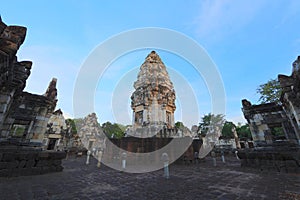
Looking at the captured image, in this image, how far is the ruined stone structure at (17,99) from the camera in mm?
3482

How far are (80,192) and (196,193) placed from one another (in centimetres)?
346

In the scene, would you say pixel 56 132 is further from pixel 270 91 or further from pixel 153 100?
pixel 270 91

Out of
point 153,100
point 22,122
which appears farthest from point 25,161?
point 153,100

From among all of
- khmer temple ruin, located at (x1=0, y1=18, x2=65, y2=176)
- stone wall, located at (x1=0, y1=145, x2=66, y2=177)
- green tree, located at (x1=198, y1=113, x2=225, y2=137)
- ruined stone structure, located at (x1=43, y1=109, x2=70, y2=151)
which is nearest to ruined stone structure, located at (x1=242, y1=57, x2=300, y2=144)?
khmer temple ruin, located at (x1=0, y1=18, x2=65, y2=176)

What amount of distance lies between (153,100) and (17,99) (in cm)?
1202

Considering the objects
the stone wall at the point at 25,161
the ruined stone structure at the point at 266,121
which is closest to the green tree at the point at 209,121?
the ruined stone structure at the point at 266,121

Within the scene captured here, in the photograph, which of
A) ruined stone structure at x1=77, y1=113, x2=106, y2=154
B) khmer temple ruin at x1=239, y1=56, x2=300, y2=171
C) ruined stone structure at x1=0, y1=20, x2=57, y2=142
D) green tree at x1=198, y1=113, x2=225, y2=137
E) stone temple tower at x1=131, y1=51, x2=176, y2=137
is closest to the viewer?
ruined stone structure at x1=0, y1=20, x2=57, y2=142

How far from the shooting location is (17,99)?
6.84 meters

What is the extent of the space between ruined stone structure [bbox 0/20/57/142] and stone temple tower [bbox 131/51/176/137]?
8.94 m

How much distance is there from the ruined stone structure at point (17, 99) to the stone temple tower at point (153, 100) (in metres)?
8.94

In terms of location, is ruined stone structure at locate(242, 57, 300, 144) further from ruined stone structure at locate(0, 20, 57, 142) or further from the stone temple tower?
ruined stone structure at locate(0, 20, 57, 142)

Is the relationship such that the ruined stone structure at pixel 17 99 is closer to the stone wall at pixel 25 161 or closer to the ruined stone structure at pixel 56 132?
the stone wall at pixel 25 161

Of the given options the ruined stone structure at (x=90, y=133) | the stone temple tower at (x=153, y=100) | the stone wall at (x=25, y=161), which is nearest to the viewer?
the stone wall at (x=25, y=161)

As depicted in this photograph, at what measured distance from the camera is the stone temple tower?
1557 centimetres
